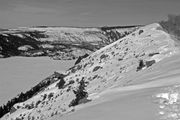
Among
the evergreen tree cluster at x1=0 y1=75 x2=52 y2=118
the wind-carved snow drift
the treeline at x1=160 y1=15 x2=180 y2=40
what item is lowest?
the evergreen tree cluster at x1=0 y1=75 x2=52 y2=118

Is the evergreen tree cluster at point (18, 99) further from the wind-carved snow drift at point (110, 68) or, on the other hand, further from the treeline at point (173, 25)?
the treeline at point (173, 25)

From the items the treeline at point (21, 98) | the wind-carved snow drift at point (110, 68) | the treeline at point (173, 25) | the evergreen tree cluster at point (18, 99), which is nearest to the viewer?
the wind-carved snow drift at point (110, 68)

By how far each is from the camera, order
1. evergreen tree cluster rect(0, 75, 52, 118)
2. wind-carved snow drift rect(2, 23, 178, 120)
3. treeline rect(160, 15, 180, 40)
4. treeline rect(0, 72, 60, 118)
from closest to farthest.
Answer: wind-carved snow drift rect(2, 23, 178, 120) → treeline rect(160, 15, 180, 40) → treeline rect(0, 72, 60, 118) → evergreen tree cluster rect(0, 75, 52, 118)

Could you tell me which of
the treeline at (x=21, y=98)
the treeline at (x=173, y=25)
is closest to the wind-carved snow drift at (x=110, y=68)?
the treeline at (x=173, y=25)

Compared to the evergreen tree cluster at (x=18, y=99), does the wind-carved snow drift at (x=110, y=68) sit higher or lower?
higher

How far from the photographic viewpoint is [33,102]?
92.3 feet

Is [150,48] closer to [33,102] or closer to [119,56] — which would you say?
[119,56]

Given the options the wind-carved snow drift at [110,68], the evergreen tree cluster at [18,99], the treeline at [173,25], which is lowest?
the evergreen tree cluster at [18,99]

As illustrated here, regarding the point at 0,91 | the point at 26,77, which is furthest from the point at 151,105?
the point at 26,77

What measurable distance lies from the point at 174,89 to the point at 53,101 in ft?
54.7

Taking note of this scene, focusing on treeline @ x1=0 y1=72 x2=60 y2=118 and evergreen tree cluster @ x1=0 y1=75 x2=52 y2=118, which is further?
evergreen tree cluster @ x1=0 y1=75 x2=52 y2=118

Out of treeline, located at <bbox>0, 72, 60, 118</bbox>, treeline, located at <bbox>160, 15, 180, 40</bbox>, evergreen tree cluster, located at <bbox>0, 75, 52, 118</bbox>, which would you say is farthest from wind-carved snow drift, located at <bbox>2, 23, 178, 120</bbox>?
evergreen tree cluster, located at <bbox>0, 75, 52, 118</bbox>

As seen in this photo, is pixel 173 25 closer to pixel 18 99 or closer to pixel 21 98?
pixel 21 98

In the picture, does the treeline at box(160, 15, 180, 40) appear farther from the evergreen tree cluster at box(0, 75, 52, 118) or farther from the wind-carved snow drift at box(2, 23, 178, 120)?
the evergreen tree cluster at box(0, 75, 52, 118)
